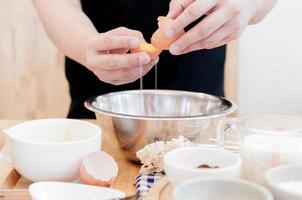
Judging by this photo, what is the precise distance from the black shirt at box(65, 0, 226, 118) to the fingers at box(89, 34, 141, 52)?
1.28 ft

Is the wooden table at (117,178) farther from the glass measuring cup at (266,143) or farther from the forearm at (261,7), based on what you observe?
the forearm at (261,7)

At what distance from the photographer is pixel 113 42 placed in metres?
0.98

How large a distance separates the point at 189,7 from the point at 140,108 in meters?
0.29

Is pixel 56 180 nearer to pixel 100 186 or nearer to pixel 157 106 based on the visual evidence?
pixel 100 186

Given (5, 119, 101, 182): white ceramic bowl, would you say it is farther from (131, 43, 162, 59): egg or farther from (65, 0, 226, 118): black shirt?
(65, 0, 226, 118): black shirt

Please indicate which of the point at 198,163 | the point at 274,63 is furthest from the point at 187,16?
the point at 274,63

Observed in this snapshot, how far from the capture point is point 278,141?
0.72m

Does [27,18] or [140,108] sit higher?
[27,18]

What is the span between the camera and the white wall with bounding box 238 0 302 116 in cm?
232

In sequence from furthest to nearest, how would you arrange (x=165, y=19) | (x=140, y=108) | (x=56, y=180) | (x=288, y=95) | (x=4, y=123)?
(x=288, y=95)
(x=4, y=123)
(x=140, y=108)
(x=165, y=19)
(x=56, y=180)

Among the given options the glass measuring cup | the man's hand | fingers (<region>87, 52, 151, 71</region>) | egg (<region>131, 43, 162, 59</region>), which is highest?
the man's hand

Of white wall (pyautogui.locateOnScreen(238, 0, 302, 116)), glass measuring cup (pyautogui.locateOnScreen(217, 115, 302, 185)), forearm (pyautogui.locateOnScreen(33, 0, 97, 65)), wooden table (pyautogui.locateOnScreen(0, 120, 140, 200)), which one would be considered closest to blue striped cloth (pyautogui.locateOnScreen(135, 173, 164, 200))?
wooden table (pyautogui.locateOnScreen(0, 120, 140, 200))

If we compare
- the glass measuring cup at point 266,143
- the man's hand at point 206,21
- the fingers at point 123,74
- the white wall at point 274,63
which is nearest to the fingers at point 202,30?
the man's hand at point 206,21

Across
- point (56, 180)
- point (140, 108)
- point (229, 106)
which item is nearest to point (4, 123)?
point (140, 108)
